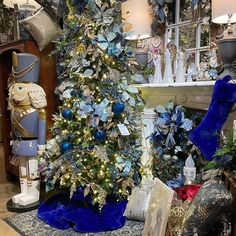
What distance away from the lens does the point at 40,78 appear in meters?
3.08

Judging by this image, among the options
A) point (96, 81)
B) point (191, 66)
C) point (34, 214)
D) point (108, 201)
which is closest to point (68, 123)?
point (96, 81)

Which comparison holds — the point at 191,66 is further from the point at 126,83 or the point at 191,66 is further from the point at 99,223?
the point at 99,223

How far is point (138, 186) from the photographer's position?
2.50 metres

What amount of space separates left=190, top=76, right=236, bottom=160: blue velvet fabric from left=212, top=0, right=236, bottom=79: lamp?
0.35 m

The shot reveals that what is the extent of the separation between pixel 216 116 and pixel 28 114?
1.71 meters

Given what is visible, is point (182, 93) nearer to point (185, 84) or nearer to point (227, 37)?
point (185, 84)

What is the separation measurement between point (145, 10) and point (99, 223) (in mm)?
1985

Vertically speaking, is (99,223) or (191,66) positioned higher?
(191,66)

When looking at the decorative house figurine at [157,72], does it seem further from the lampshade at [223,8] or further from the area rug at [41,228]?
the area rug at [41,228]

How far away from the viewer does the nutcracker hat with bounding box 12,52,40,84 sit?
259 cm

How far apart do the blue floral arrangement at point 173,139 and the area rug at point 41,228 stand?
49cm

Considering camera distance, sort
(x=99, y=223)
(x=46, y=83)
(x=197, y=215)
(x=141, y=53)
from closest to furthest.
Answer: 1. (x=197, y=215)
2. (x=99, y=223)
3. (x=141, y=53)
4. (x=46, y=83)

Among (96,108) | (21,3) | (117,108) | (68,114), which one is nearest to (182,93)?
(117,108)

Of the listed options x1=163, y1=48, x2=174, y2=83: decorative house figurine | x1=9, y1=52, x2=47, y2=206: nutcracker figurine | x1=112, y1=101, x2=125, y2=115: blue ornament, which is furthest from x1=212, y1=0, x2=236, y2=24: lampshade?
x1=9, y1=52, x2=47, y2=206: nutcracker figurine
